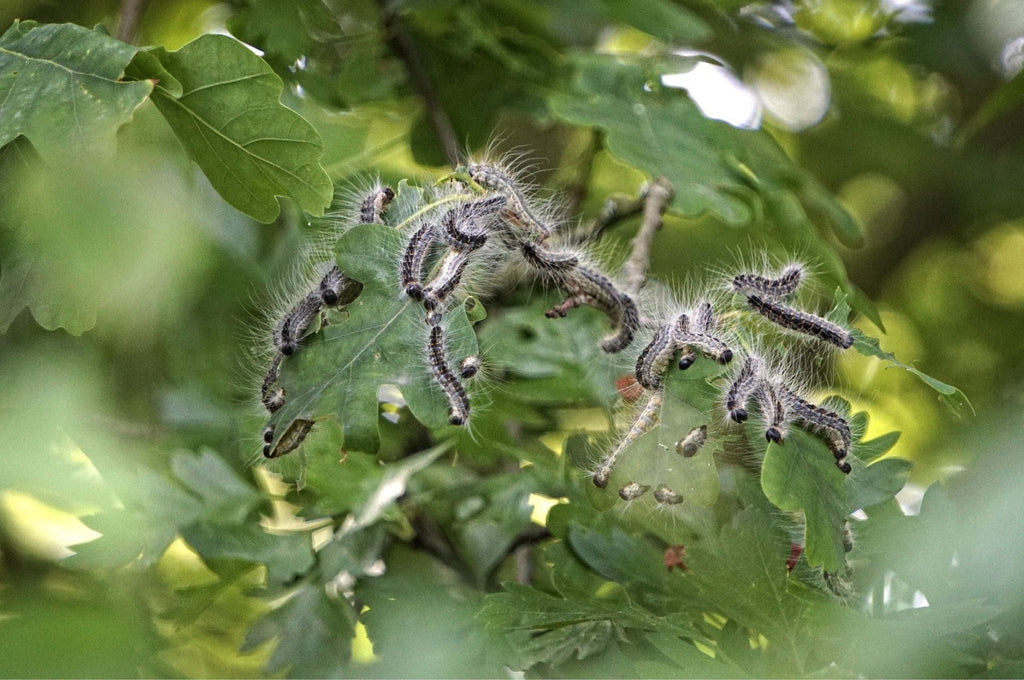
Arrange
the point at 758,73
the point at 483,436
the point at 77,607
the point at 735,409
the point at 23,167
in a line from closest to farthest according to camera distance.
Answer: the point at 77,607
the point at 735,409
the point at 23,167
the point at 483,436
the point at 758,73

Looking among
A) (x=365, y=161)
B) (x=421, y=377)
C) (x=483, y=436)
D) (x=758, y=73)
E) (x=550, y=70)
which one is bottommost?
(x=421, y=377)

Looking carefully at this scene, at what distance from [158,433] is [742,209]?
1.31 meters

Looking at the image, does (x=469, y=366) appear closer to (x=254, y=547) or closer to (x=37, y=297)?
(x=37, y=297)

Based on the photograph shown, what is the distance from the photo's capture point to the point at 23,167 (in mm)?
1269

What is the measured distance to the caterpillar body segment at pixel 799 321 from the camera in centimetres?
123

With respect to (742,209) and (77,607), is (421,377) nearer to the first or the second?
(77,607)

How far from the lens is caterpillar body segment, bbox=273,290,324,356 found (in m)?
1.17

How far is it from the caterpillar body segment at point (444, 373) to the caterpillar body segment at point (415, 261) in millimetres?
52

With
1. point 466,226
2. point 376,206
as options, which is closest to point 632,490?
point 466,226

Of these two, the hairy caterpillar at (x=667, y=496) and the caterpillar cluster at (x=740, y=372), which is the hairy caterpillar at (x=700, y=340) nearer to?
the caterpillar cluster at (x=740, y=372)

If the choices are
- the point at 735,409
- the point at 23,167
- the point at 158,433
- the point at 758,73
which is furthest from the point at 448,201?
the point at 758,73

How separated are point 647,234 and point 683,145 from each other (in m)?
0.23

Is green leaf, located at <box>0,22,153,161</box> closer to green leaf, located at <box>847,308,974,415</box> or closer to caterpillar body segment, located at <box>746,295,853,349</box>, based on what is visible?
caterpillar body segment, located at <box>746,295,853,349</box>

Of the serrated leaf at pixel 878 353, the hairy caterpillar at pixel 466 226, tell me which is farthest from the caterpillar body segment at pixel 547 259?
the serrated leaf at pixel 878 353
